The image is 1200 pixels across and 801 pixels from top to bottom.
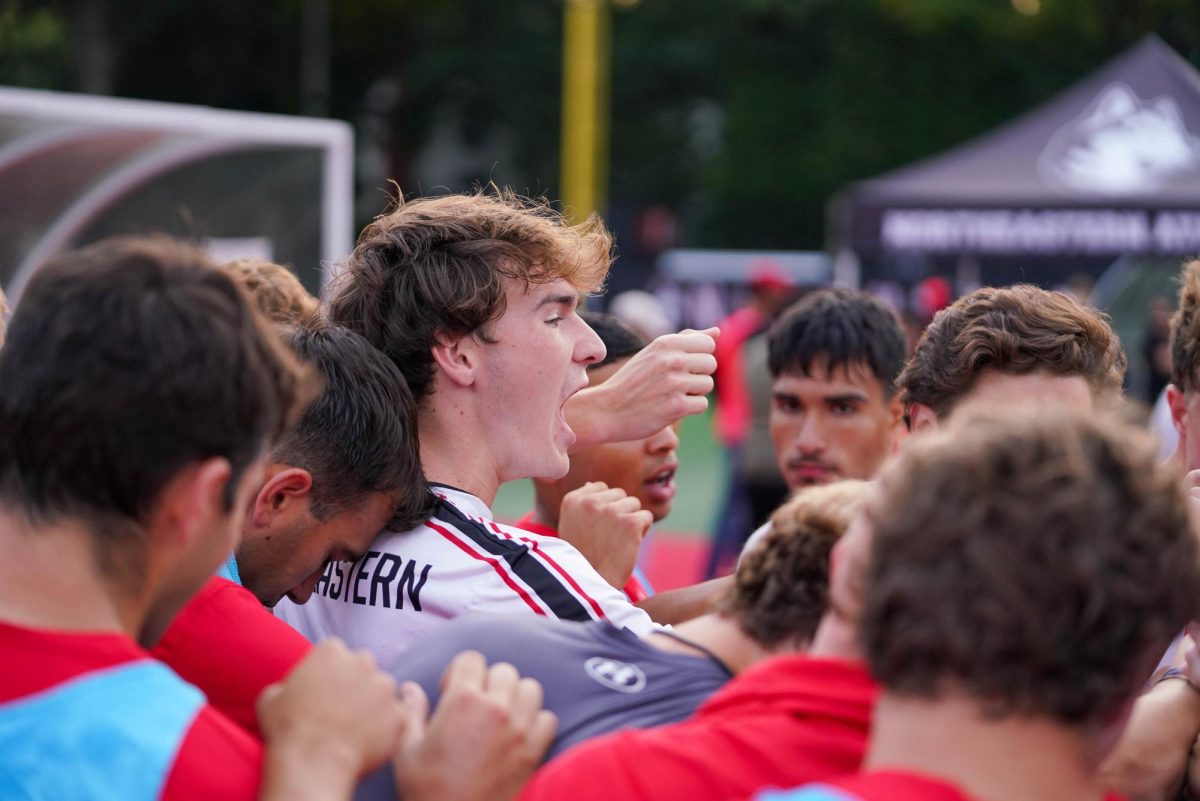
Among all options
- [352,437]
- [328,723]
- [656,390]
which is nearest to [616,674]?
[328,723]

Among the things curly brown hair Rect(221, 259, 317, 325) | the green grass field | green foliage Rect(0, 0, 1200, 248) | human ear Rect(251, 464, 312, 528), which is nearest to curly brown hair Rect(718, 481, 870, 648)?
human ear Rect(251, 464, 312, 528)

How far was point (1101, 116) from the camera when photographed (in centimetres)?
1188

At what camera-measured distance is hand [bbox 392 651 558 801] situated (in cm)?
161

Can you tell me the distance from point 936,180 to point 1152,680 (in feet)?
34.8

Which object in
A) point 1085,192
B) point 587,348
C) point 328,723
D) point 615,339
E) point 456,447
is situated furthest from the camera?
point 1085,192

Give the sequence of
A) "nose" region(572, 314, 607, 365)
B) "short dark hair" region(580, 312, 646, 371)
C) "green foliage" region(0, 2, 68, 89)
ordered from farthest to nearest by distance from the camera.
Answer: "green foliage" region(0, 2, 68, 89) → "short dark hair" region(580, 312, 646, 371) → "nose" region(572, 314, 607, 365)

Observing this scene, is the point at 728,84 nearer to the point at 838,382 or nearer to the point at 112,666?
the point at 838,382

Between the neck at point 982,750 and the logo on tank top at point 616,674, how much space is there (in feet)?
1.47

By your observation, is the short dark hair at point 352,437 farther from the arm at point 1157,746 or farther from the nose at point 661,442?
the nose at point 661,442

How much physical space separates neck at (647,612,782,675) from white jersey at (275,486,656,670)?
43 centimetres

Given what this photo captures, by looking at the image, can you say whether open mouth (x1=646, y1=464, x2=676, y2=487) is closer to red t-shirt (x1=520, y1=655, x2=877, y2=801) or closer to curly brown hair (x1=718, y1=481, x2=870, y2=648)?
curly brown hair (x1=718, y1=481, x2=870, y2=648)

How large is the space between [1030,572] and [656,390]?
1725 mm

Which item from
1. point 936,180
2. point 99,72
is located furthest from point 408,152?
point 936,180

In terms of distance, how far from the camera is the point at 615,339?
13.9 feet
